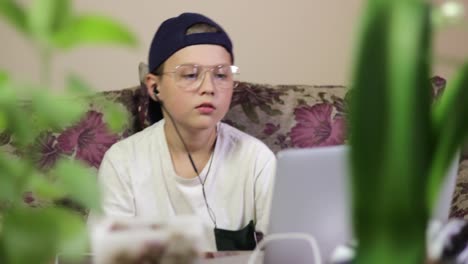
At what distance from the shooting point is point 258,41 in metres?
2.56

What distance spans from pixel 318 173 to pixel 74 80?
32cm

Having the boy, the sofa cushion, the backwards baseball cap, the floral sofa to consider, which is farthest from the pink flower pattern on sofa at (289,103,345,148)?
the sofa cushion

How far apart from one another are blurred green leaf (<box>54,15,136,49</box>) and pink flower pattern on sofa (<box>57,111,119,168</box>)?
1653mm

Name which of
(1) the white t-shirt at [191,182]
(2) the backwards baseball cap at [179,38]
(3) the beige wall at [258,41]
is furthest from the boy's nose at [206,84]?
(3) the beige wall at [258,41]

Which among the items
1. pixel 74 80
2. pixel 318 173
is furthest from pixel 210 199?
pixel 74 80

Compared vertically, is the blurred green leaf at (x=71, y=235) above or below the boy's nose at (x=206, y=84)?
above

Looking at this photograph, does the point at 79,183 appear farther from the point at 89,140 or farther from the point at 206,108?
the point at 89,140

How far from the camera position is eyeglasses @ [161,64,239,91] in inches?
70.4

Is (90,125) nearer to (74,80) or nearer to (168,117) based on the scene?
(168,117)

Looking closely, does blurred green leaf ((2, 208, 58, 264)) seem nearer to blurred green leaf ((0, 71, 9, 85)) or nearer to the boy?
blurred green leaf ((0, 71, 9, 85))

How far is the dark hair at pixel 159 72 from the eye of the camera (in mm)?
1867

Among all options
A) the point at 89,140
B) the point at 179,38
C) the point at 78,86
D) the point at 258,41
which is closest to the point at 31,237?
the point at 78,86

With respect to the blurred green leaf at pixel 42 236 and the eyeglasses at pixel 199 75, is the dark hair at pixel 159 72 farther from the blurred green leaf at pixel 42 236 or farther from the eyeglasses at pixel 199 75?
the blurred green leaf at pixel 42 236

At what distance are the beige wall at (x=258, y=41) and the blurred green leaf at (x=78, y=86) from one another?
77.9 inches
